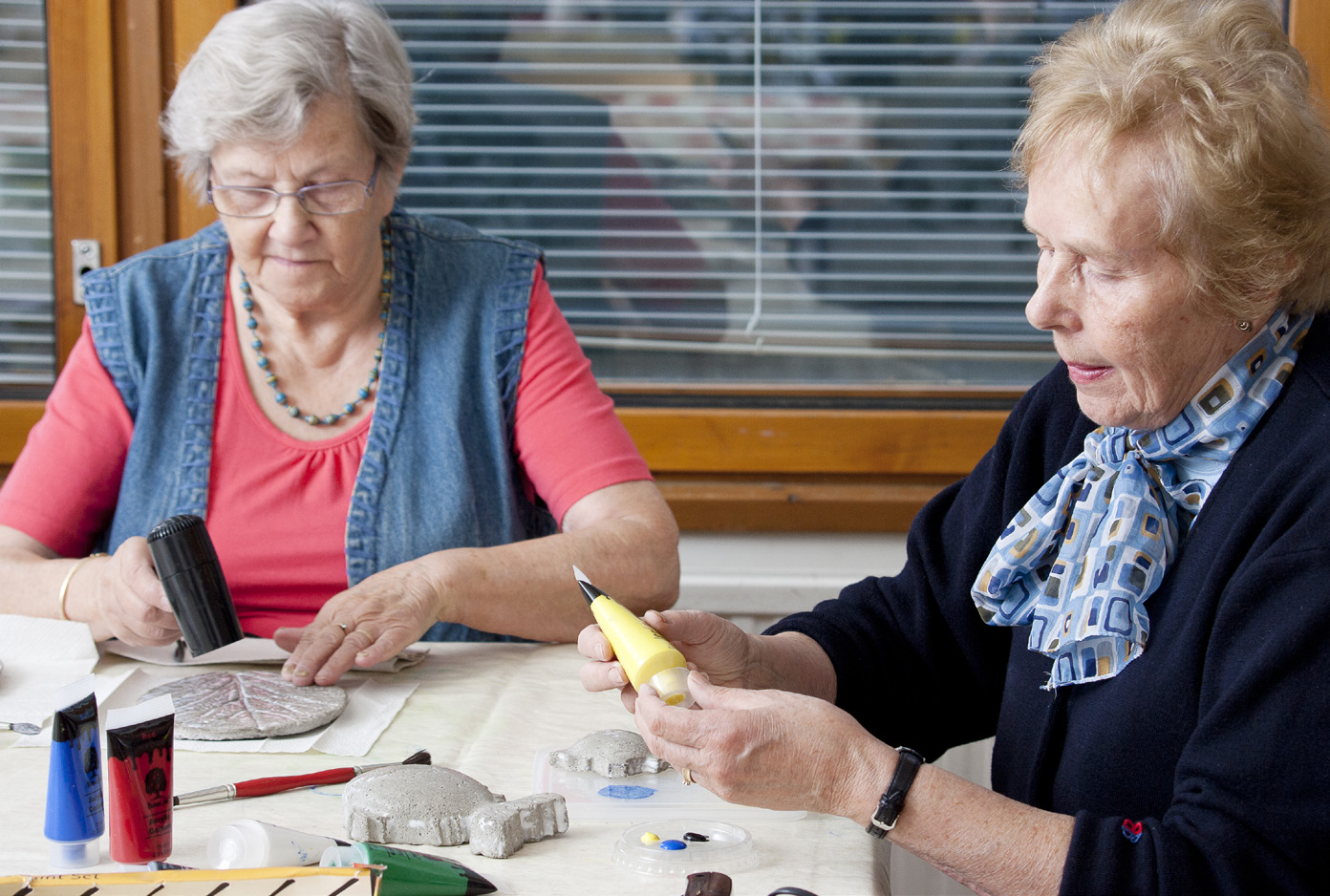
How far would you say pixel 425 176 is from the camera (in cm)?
274

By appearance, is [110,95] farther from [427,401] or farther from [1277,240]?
[1277,240]

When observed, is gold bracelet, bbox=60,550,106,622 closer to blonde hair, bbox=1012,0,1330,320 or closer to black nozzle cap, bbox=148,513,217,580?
black nozzle cap, bbox=148,513,217,580

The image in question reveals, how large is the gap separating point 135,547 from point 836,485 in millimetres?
1534

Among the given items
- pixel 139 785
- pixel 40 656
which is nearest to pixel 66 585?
pixel 40 656

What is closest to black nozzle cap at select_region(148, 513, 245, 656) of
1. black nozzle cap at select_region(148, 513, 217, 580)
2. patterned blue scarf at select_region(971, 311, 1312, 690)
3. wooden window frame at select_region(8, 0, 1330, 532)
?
black nozzle cap at select_region(148, 513, 217, 580)

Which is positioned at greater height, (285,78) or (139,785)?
(285,78)

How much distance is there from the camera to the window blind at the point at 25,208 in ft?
8.41

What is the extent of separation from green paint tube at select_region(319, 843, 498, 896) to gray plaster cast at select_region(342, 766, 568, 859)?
Answer: 0.06m

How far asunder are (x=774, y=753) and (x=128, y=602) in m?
0.88

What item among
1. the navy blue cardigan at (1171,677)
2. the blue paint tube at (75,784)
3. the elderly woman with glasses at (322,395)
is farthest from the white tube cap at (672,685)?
the elderly woman with glasses at (322,395)

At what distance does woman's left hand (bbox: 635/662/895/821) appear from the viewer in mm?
1013

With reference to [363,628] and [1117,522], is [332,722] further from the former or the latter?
[1117,522]

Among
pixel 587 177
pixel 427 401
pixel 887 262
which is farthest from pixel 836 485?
→ pixel 427 401

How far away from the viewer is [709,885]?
0.93 meters
